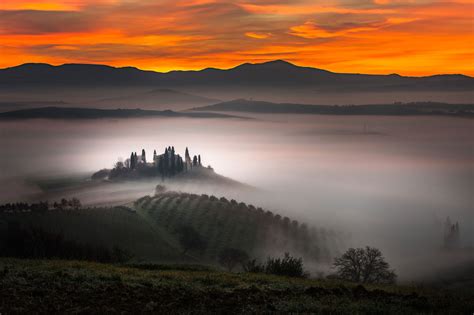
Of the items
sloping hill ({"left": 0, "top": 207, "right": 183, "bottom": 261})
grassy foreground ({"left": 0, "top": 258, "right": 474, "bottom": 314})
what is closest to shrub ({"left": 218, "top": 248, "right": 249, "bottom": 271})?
sloping hill ({"left": 0, "top": 207, "right": 183, "bottom": 261})

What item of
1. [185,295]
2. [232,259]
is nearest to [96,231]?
[232,259]

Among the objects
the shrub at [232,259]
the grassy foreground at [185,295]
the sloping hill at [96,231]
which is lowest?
the shrub at [232,259]

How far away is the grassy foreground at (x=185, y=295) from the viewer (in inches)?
1045

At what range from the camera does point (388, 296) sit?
3073 cm

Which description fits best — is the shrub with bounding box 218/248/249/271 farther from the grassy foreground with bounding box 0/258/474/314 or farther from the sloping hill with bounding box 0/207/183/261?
the grassy foreground with bounding box 0/258/474/314

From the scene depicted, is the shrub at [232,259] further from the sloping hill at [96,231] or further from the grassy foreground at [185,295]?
the grassy foreground at [185,295]

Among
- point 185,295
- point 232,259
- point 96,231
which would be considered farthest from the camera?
point 96,231

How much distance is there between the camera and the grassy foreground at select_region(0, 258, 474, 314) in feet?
87.0

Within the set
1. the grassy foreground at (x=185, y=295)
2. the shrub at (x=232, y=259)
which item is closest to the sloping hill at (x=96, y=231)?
the shrub at (x=232, y=259)

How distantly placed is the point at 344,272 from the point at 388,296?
7159 centimetres

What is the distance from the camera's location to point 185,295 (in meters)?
29.3

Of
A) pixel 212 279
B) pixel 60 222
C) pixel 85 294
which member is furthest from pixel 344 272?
pixel 60 222

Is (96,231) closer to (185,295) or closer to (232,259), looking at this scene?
(232,259)

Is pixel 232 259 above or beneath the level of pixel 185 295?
beneath
